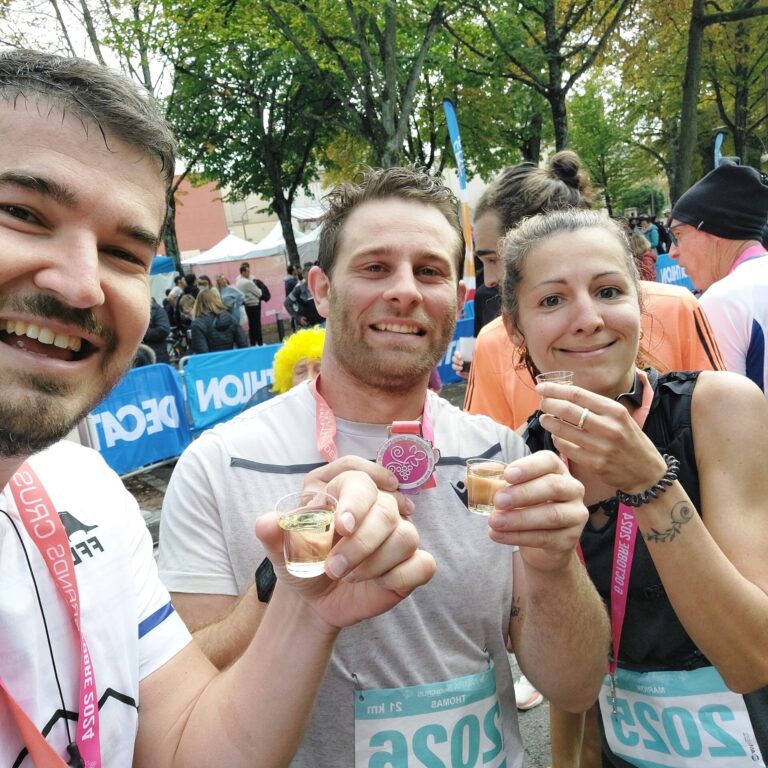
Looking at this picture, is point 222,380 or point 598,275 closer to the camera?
point 598,275

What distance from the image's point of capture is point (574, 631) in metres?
1.71

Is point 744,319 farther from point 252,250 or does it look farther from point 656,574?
point 252,250

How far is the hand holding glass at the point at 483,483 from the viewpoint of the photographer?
63.4 inches

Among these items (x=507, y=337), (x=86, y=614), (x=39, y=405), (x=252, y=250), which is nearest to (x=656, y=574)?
(x=507, y=337)

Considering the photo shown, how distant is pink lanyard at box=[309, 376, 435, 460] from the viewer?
6.28 ft

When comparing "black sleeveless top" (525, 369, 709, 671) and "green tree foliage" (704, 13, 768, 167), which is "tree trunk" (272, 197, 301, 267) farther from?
"black sleeveless top" (525, 369, 709, 671)

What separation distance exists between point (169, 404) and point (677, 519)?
6.79 meters

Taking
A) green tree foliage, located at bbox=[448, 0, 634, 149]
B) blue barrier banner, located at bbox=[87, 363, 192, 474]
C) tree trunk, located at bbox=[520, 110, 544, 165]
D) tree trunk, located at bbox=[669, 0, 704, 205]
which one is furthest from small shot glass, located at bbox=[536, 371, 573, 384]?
tree trunk, located at bbox=[520, 110, 544, 165]

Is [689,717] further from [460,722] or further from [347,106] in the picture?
[347,106]

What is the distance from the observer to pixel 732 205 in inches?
139

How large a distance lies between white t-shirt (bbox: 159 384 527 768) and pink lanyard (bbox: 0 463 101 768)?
40 centimetres

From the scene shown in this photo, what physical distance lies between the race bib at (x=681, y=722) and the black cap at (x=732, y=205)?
2.70 meters

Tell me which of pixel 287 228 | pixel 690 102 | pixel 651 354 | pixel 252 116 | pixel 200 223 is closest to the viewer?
pixel 651 354

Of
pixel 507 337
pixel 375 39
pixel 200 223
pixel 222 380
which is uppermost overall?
pixel 375 39
